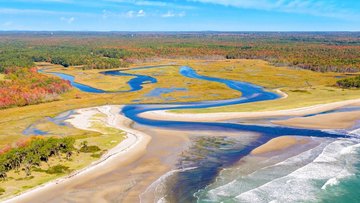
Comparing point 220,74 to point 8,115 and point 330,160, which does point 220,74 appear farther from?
point 330,160

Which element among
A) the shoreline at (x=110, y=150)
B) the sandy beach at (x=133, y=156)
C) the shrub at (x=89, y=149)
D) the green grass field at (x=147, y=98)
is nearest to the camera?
the sandy beach at (x=133, y=156)

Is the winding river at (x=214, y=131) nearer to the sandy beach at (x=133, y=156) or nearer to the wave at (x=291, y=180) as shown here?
the wave at (x=291, y=180)

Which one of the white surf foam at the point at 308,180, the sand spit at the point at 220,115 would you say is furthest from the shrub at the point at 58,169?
the sand spit at the point at 220,115

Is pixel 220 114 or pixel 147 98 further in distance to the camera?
pixel 147 98

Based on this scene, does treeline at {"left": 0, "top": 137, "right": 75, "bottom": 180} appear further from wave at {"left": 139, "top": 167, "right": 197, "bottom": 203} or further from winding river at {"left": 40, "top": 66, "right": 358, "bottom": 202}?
winding river at {"left": 40, "top": 66, "right": 358, "bottom": 202}

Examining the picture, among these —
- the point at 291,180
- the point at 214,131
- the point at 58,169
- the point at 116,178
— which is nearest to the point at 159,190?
the point at 116,178

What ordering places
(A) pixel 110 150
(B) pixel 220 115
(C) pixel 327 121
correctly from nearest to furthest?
(A) pixel 110 150, (C) pixel 327 121, (B) pixel 220 115

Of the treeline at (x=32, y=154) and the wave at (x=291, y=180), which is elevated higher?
the treeline at (x=32, y=154)

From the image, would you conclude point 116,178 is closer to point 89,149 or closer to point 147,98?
point 89,149
